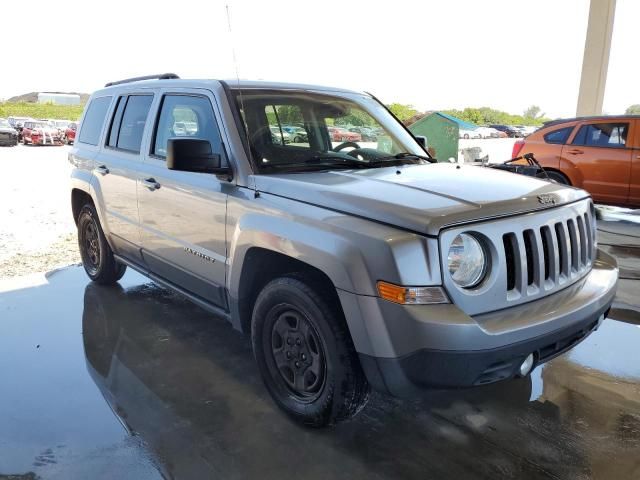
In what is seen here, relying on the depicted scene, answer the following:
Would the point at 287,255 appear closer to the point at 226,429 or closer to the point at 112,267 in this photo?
the point at 226,429

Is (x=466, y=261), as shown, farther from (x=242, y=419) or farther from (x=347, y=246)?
(x=242, y=419)

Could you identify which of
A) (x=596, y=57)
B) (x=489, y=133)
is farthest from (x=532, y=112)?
(x=596, y=57)

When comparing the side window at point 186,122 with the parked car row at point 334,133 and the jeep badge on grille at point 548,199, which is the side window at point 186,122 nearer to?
the parked car row at point 334,133

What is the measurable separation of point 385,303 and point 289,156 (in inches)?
55.0

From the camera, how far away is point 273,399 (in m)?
3.07

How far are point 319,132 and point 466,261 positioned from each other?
1704mm

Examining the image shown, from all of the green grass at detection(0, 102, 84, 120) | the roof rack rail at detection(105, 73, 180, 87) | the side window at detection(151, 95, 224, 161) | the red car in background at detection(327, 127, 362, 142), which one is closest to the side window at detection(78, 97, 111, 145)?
the roof rack rail at detection(105, 73, 180, 87)

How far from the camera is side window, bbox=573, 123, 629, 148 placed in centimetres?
885

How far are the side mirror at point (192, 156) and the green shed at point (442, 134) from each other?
966cm

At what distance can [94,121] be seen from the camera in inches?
203

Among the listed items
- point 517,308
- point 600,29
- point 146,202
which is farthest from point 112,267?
point 600,29

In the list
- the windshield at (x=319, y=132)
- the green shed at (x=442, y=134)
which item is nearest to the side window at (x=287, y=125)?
the windshield at (x=319, y=132)

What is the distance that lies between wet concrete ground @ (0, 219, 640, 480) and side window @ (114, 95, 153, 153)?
1500 millimetres

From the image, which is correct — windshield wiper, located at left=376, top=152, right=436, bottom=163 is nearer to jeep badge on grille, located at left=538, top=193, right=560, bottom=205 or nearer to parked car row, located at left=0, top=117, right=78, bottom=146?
jeep badge on grille, located at left=538, top=193, right=560, bottom=205
